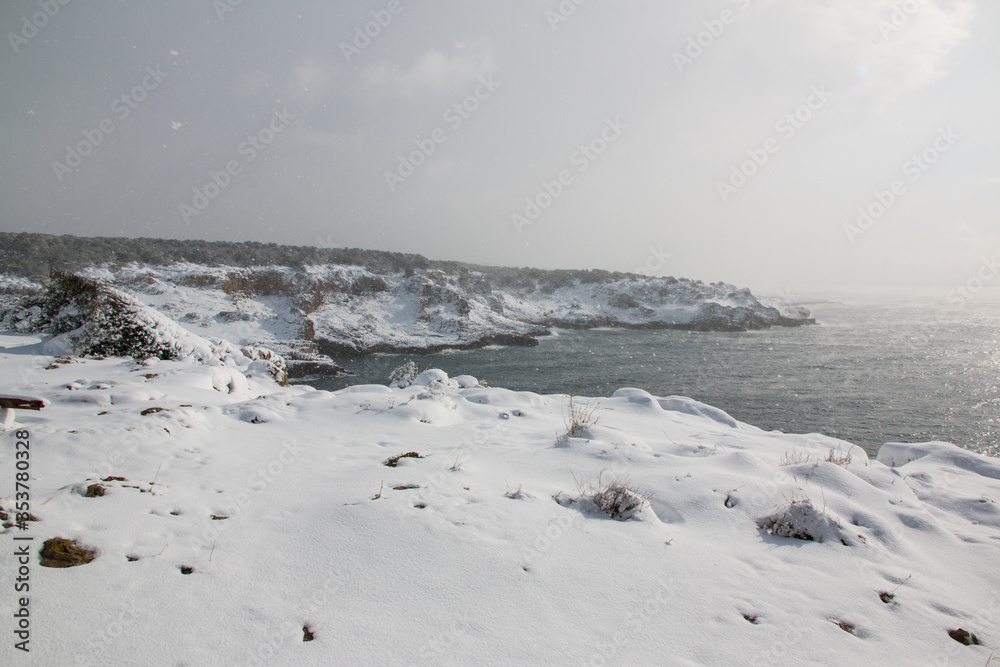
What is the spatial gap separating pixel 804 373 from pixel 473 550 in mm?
26130

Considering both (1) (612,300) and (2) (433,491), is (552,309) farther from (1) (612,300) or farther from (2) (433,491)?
(2) (433,491)

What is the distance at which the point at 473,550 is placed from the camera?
2.90 m

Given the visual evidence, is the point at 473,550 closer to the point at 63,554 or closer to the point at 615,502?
the point at 615,502

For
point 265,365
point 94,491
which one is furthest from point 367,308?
point 94,491

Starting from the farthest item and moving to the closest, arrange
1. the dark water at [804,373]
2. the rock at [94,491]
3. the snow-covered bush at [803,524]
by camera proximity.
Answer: the dark water at [804,373] < the snow-covered bush at [803,524] < the rock at [94,491]

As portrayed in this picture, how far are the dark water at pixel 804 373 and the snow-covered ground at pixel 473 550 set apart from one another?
39.9ft

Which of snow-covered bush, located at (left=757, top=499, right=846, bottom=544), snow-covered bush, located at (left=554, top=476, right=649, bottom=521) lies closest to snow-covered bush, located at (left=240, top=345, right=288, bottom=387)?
snow-covered bush, located at (left=554, top=476, right=649, bottom=521)

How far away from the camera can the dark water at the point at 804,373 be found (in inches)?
612

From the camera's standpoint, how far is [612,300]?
53.9 m

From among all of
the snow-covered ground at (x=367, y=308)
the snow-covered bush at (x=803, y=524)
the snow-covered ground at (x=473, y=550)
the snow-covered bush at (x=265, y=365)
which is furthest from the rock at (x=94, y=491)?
the snow-covered ground at (x=367, y=308)

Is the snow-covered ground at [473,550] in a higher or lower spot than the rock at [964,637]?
lower

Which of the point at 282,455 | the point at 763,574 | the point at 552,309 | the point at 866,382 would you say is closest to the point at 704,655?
the point at 763,574

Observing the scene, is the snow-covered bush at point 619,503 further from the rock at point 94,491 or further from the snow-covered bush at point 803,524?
the rock at point 94,491

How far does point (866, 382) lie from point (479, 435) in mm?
23285
